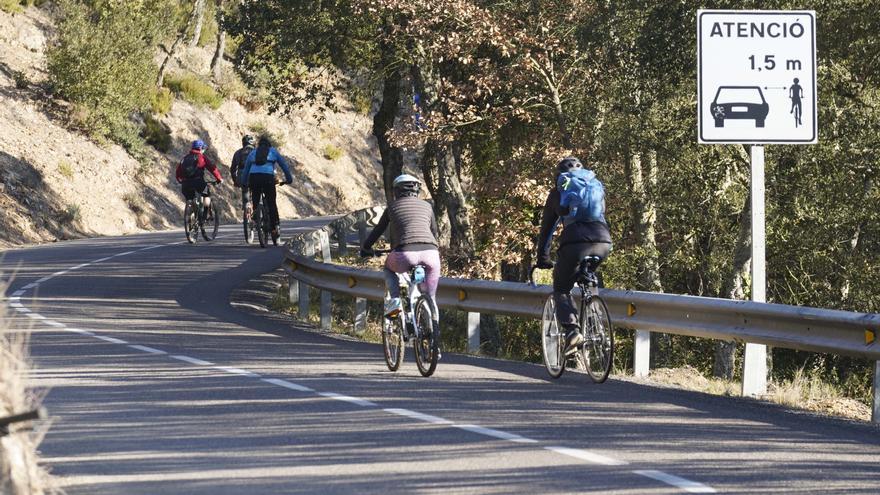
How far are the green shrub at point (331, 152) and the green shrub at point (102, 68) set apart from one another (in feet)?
48.0

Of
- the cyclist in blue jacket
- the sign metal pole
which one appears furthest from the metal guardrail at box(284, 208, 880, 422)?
the cyclist in blue jacket

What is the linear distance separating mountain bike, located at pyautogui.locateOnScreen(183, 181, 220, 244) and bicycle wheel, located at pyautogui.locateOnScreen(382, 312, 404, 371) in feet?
55.8

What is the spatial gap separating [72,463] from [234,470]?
94 centimetres

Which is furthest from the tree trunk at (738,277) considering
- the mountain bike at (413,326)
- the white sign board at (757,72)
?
the mountain bike at (413,326)

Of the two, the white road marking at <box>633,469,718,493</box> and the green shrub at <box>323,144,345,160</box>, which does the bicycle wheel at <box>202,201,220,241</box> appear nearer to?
the white road marking at <box>633,469,718,493</box>

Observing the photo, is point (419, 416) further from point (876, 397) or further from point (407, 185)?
point (407, 185)

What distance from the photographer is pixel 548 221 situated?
523 inches

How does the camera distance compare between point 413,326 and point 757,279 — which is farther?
point 413,326

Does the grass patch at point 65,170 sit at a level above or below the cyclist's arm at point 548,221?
above

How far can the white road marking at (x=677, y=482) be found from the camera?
24.9ft

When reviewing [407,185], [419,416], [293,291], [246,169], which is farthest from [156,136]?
[419,416]

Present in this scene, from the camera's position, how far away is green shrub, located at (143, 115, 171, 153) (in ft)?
167

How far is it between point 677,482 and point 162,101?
47.5 m

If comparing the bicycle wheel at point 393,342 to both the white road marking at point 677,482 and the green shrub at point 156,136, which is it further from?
the green shrub at point 156,136
